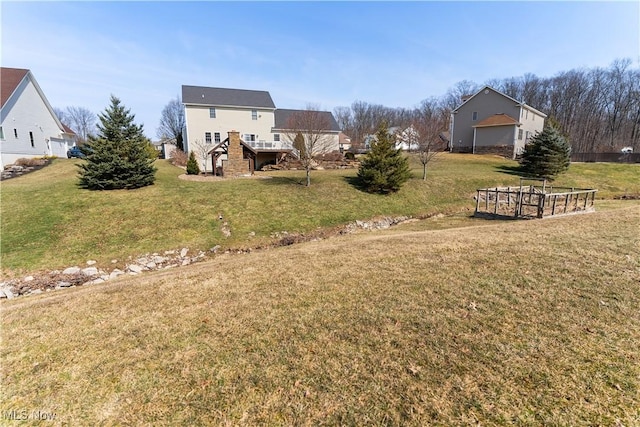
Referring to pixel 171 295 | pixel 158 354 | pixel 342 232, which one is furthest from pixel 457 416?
pixel 342 232

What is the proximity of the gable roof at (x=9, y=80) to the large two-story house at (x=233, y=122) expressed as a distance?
13.4 m

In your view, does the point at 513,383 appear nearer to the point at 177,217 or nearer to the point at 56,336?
the point at 56,336

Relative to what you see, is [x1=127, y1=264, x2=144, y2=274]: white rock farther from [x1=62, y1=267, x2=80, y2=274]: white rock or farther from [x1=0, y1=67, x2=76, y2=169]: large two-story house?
[x1=0, y1=67, x2=76, y2=169]: large two-story house

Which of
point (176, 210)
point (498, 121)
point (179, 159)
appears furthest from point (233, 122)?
point (498, 121)

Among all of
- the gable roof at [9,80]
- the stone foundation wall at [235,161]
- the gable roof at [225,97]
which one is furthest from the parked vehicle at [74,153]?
the stone foundation wall at [235,161]

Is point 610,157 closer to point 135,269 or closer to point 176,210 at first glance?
point 176,210

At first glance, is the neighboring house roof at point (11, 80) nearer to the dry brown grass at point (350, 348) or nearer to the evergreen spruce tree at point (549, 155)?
the dry brown grass at point (350, 348)

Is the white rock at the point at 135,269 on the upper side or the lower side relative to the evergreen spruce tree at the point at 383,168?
lower

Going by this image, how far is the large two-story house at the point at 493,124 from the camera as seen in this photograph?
34.3 m

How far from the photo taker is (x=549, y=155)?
24984 millimetres

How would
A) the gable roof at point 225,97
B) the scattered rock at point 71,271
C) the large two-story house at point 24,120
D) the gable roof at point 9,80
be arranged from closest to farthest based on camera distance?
the scattered rock at point 71,271, the large two-story house at point 24,120, the gable roof at point 9,80, the gable roof at point 225,97

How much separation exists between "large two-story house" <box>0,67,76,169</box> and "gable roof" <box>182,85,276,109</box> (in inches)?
521

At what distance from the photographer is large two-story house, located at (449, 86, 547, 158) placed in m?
34.3

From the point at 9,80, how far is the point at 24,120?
3423 millimetres
